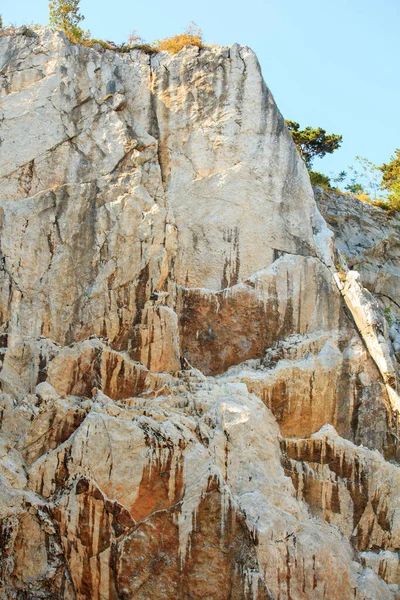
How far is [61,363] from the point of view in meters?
19.9

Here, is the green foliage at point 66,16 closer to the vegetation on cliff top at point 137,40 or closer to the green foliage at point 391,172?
the vegetation on cliff top at point 137,40

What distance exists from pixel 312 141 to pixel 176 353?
13.5m

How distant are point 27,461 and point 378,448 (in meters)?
7.59

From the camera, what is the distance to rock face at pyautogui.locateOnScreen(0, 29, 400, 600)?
1786 centimetres

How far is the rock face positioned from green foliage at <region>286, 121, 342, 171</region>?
790 centimetres

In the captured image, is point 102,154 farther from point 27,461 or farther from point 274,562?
point 274,562

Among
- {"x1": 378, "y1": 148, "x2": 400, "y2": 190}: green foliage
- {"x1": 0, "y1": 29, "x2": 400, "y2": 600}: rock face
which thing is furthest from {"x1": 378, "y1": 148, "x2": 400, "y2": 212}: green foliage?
{"x1": 0, "y1": 29, "x2": 400, "y2": 600}: rock face

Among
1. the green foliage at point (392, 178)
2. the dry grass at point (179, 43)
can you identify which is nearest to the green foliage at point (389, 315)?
the green foliage at point (392, 178)

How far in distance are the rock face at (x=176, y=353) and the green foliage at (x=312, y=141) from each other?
25.9 feet

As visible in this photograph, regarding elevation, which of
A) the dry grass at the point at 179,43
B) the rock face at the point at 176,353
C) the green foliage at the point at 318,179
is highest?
the dry grass at the point at 179,43

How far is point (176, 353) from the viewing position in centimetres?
2078

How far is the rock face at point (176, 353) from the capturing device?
58.6ft

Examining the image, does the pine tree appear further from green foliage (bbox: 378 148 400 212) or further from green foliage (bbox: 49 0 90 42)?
green foliage (bbox: 378 148 400 212)

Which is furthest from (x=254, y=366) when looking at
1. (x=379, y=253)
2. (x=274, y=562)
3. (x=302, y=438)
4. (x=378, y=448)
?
(x=379, y=253)
